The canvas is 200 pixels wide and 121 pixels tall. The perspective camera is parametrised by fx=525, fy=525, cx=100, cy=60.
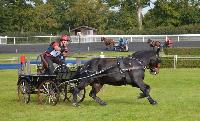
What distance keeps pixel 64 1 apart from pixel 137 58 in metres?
107

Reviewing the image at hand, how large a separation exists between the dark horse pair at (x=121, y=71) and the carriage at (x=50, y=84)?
0.48 meters

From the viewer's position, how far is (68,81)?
50.3ft

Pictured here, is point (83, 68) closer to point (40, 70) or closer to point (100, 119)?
point (40, 70)

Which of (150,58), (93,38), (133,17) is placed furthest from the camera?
(133,17)

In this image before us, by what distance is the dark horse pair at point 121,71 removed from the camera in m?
14.5

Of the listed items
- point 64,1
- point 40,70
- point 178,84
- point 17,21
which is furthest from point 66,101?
point 64,1

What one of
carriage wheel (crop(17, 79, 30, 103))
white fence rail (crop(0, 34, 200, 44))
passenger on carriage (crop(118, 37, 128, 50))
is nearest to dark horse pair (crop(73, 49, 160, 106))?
carriage wheel (crop(17, 79, 30, 103))

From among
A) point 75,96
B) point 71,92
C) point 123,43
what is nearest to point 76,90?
point 75,96

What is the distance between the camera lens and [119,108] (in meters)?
14.0

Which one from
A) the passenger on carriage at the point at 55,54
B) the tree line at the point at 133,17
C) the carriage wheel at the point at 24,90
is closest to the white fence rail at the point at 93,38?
the tree line at the point at 133,17

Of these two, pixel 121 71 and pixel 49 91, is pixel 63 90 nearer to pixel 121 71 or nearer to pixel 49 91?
pixel 49 91

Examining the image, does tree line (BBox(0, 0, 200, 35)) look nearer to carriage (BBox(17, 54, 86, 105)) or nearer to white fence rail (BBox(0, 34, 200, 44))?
white fence rail (BBox(0, 34, 200, 44))

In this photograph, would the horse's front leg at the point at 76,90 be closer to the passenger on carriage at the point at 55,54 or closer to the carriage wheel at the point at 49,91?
the carriage wheel at the point at 49,91

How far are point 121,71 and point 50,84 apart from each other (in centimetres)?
218
